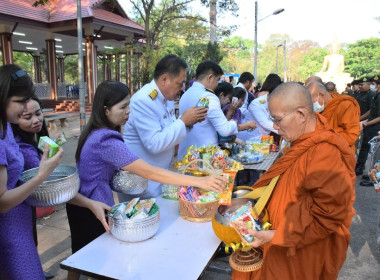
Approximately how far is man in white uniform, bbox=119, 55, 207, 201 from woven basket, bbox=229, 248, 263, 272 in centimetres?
96

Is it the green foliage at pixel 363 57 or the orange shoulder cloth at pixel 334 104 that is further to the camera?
the green foliage at pixel 363 57

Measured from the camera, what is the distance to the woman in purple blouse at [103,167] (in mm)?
1726

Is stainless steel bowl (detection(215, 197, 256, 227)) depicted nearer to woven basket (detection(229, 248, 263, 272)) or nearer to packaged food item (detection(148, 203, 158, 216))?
woven basket (detection(229, 248, 263, 272))

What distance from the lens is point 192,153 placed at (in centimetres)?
Answer: 261

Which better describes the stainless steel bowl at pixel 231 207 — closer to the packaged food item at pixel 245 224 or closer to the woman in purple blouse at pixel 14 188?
the packaged food item at pixel 245 224

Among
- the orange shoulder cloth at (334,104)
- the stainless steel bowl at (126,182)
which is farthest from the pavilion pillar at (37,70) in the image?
the stainless steel bowl at (126,182)

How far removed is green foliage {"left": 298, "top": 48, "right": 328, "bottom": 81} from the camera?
54875mm

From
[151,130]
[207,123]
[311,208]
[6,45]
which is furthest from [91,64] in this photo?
[311,208]

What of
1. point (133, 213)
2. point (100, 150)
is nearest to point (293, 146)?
point (133, 213)

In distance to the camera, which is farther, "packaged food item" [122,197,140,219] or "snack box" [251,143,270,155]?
"snack box" [251,143,270,155]

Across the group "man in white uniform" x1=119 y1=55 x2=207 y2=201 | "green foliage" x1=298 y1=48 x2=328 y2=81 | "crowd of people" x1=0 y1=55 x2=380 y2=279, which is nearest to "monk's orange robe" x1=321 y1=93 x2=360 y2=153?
"crowd of people" x1=0 y1=55 x2=380 y2=279

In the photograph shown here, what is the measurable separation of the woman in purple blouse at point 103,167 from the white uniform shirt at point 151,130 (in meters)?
0.23

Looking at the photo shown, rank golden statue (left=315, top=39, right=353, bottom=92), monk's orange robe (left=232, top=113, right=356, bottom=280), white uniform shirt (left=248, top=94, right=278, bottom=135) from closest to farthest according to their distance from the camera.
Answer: monk's orange robe (left=232, top=113, right=356, bottom=280) → white uniform shirt (left=248, top=94, right=278, bottom=135) → golden statue (left=315, top=39, right=353, bottom=92)

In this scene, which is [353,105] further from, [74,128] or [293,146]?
[74,128]
